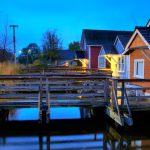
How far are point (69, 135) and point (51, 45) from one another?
150ft

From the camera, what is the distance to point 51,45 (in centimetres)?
5488

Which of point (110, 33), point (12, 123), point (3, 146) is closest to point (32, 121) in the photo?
point (12, 123)

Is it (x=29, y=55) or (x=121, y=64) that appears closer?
(x=121, y=64)

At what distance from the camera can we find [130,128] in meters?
10.8

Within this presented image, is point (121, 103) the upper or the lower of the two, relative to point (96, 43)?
lower

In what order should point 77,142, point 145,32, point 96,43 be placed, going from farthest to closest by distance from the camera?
point 96,43 < point 145,32 < point 77,142

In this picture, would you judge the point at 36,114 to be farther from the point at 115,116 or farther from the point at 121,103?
the point at 115,116

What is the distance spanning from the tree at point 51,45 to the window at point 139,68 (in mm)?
38406

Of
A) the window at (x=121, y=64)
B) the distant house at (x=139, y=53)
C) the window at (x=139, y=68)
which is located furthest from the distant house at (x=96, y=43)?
the window at (x=139, y=68)

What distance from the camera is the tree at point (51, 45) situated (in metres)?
53.6

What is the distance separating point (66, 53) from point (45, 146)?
2314 inches

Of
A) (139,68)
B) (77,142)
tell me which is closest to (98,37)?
(139,68)

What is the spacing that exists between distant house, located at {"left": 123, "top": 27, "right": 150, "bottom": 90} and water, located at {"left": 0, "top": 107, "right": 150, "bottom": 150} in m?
3.49

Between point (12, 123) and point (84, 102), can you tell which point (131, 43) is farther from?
point (12, 123)
